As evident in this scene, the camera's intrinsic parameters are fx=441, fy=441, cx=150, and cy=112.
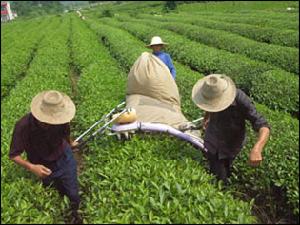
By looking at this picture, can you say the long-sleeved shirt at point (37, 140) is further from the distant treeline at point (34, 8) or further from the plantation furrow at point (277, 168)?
the distant treeline at point (34, 8)

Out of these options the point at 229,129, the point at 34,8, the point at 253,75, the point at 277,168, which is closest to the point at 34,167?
the point at 229,129

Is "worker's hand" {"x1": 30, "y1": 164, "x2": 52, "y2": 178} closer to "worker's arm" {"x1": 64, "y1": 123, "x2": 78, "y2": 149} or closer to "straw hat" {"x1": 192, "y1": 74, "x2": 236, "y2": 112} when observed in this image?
"worker's arm" {"x1": 64, "y1": 123, "x2": 78, "y2": 149}

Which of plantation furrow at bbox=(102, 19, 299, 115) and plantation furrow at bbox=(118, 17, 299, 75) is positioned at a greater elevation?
plantation furrow at bbox=(102, 19, 299, 115)

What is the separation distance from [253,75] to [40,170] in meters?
8.05

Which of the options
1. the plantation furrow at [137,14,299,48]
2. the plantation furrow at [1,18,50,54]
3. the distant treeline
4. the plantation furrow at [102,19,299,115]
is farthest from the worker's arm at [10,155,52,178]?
the distant treeline

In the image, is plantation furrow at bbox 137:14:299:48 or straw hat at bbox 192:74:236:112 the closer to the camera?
straw hat at bbox 192:74:236:112

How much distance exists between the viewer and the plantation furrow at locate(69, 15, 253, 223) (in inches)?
155

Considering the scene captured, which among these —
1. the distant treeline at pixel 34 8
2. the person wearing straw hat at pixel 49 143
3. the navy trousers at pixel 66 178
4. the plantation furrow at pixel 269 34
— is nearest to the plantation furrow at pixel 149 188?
the navy trousers at pixel 66 178

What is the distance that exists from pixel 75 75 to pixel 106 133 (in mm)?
10406

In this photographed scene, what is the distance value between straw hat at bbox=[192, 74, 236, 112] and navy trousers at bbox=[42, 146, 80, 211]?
165cm

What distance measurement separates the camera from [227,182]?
5.54 meters

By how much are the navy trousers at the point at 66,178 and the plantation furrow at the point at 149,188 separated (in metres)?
0.19

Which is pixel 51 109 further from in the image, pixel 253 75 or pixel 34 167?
pixel 253 75

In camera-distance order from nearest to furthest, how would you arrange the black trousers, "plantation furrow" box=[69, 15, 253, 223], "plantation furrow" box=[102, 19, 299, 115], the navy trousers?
"plantation furrow" box=[69, 15, 253, 223] < the navy trousers < the black trousers < "plantation furrow" box=[102, 19, 299, 115]
